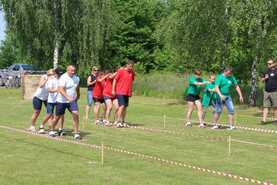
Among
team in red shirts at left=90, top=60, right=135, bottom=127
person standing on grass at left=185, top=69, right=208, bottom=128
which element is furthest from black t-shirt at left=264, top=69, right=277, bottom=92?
team in red shirts at left=90, top=60, right=135, bottom=127

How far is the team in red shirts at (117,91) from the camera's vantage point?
17.7m

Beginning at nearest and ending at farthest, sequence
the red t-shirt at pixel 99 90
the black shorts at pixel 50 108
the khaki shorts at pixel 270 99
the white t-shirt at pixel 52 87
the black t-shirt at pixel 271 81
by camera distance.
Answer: the white t-shirt at pixel 52 87 < the black shorts at pixel 50 108 < the black t-shirt at pixel 271 81 < the khaki shorts at pixel 270 99 < the red t-shirt at pixel 99 90

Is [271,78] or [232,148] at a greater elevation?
[271,78]

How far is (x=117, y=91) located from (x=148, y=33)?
50.7 meters

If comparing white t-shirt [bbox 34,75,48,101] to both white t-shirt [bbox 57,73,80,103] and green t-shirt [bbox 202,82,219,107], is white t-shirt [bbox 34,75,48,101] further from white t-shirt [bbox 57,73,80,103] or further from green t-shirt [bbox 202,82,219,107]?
green t-shirt [bbox 202,82,219,107]

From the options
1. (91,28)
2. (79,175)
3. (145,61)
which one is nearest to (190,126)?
(79,175)

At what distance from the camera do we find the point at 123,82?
1773cm

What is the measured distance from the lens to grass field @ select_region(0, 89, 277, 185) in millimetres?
9594

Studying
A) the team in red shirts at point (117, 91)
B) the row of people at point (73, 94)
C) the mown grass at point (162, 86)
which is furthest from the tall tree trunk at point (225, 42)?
the team in red shirts at point (117, 91)

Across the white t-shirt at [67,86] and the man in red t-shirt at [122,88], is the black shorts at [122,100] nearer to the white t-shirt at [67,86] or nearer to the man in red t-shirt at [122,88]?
the man in red t-shirt at [122,88]

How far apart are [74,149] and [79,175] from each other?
118 inches

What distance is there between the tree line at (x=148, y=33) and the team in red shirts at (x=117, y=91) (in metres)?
7.08

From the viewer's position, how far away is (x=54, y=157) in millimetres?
11703

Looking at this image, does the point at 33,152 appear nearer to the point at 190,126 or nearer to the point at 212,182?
the point at 212,182
